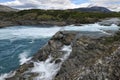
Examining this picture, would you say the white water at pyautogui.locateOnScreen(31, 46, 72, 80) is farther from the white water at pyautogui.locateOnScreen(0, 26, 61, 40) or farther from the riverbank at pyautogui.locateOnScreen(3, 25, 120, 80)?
the white water at pyautogui.locateOnScreen(0, 26, 61, 40)

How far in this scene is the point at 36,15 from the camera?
96.1 metres

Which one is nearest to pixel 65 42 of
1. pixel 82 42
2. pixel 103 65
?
pixel 82 42

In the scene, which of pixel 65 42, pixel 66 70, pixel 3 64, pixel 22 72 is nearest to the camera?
pixel 66 70

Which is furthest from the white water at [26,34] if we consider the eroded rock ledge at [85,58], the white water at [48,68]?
the white water at [48,68]

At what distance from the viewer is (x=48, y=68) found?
17297 millimetres

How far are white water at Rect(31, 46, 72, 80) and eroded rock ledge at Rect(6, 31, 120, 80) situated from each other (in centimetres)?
31

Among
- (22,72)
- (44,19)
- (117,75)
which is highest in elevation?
(117,75)

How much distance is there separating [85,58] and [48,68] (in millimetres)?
2835

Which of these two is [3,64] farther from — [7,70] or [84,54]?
[84,54]

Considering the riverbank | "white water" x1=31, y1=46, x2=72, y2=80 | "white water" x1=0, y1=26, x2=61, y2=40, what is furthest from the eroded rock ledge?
"white water" x1=0, y1=26, x2=61, y2=40

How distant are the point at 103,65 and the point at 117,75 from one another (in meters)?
0.64

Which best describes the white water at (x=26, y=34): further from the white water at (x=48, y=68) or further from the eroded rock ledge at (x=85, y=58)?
the white water at (x=48, y=68)

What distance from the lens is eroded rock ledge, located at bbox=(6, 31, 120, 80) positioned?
32.1 ft

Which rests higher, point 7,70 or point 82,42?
point 82,42
